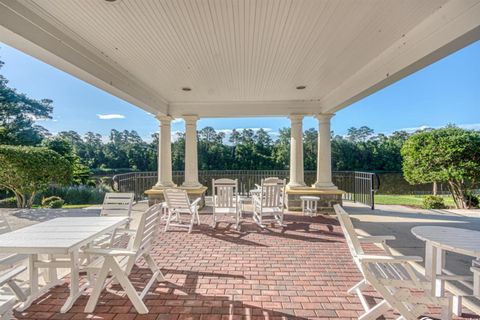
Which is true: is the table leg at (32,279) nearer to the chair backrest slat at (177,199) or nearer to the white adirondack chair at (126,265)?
the white adirondack chair at (126,265)

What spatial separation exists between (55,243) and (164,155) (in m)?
4.95

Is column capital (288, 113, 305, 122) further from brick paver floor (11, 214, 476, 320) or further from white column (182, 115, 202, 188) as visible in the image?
brick paver floor (11, 214, 476, 320)


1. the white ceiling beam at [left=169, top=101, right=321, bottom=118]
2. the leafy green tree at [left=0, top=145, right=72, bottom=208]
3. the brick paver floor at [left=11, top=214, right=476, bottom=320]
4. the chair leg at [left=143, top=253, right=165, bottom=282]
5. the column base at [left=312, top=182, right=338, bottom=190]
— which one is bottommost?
the brick paver floor at [left=11, top=214, right=476, bottom=320]

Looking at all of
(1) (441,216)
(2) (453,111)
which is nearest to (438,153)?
(1) (441,216)

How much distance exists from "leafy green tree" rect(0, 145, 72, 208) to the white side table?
696 cm

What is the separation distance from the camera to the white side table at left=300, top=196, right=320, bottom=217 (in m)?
5.89

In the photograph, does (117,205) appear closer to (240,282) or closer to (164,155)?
(240,282)

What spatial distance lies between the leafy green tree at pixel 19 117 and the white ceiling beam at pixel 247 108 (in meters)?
13.5

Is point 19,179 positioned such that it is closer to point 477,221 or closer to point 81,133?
point 477,221

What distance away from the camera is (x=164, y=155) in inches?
268

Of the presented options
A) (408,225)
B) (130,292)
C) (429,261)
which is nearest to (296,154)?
(408,225)

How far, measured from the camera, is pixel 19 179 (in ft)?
22.9

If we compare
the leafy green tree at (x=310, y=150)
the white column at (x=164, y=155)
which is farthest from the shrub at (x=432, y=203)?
the white column at (x=164, y=155)

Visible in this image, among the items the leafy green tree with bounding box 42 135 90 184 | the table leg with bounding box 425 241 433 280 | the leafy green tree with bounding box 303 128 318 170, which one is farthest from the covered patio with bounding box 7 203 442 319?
the leafy green tree with bounding box 303 128 318 170
